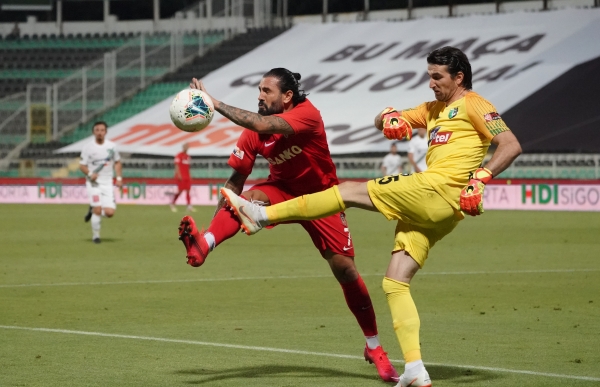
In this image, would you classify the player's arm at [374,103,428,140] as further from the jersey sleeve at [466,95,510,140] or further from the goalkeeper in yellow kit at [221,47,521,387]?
the jersey sleeve at [466,95,510,140]

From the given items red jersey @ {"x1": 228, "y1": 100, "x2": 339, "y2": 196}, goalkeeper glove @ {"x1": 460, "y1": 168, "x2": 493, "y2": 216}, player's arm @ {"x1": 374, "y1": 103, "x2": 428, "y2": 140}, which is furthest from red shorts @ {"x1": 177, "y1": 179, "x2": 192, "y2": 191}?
goalkeeper glove @ {"x1": 460, "y1": 168, "x2": 493, "y2": 216}

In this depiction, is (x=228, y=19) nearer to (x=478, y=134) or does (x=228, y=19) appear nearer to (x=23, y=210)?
(x=23, y=210)

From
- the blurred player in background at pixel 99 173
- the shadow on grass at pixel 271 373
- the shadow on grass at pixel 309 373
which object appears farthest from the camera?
the blurred player in background at pixel 99 173

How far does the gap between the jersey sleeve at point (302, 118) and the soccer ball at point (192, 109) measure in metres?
0.52

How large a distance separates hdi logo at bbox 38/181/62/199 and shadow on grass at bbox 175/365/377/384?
31.5 meters

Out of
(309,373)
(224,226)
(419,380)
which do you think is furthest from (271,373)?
(419,380)

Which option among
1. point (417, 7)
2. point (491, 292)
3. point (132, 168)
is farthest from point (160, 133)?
point (491, 292)

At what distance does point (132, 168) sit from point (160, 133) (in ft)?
6.16

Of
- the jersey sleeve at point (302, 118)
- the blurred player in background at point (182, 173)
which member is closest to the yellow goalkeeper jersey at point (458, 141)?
the jersey sleeve at point (302, 118)

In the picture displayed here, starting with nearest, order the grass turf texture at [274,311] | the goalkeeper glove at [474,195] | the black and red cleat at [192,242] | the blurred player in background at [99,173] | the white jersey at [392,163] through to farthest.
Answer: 1. the goalkeeper glove at [474,195]
2. the black and red cleat at [192,242]
3. the grass turf texture at [274,311]
4. the blurred player in background at [99,173]
5. the white jersey at [392,163]

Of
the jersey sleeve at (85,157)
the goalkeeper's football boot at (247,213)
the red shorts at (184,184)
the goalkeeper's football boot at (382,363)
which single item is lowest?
the red shorts at (184,184)

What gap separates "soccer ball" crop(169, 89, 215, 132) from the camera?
24.2ft

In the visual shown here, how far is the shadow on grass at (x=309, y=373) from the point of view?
7637 millimetres

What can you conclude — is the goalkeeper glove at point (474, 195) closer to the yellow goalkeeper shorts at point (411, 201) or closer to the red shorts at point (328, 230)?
the yellow goalkeeper shorts at point (411, 201)
